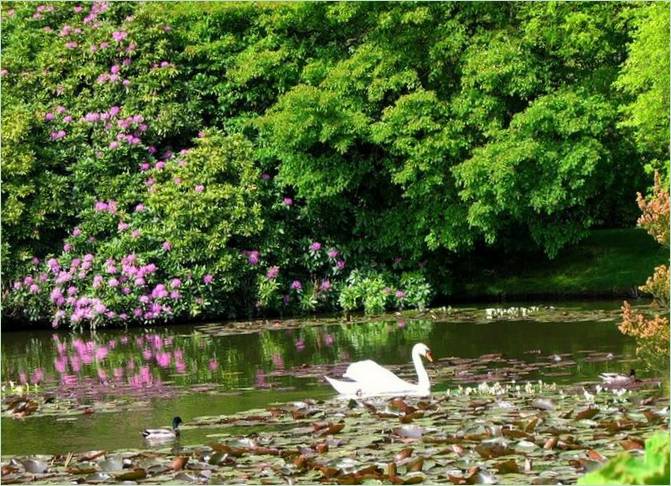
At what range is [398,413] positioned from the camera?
33.8 ft

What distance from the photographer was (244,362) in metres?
15.9

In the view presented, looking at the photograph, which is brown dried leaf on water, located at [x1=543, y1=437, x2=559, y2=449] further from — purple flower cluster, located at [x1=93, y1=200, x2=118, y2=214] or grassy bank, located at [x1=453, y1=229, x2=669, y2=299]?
purple flower cluster, located at [x1=93, y1=200, x2=118, y2=214]

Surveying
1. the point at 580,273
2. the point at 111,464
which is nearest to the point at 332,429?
the point at 111,464

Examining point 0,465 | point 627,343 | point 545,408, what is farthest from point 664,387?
point 0,465

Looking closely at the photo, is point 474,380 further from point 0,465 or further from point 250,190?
point 250,190

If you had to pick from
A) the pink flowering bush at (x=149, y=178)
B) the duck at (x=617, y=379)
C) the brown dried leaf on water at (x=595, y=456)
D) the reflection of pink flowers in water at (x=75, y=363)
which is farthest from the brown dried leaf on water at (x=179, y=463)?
the pink flowering bush at (x=149, y=178)

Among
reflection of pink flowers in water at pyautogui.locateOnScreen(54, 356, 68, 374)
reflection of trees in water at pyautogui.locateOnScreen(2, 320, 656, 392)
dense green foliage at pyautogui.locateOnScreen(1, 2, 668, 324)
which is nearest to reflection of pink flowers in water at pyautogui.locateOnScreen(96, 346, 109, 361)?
reflection of trees in water at pyautogui.locateOnScreen(2, 320, 656, 392)

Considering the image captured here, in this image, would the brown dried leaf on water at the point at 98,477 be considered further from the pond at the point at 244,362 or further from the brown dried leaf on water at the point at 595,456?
the brown dried leaf on water at the point at 595,456

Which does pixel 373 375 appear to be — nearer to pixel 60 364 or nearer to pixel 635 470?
pixel 60 364

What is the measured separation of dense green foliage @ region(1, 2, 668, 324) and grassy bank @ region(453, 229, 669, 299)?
0.69 metres

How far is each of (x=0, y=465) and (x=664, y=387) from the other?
584 cm

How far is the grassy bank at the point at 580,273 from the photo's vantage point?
23.5 meters

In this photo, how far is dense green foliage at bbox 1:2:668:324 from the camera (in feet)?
74.7

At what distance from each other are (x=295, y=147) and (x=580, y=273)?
252 inches
